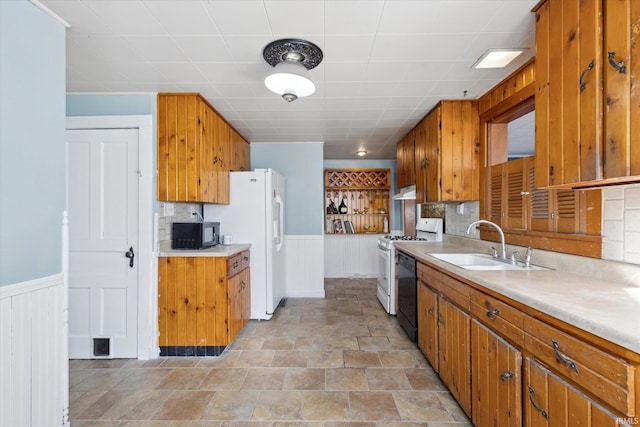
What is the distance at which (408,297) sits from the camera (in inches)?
117

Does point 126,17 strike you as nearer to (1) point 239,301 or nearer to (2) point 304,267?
(1) point 239,301

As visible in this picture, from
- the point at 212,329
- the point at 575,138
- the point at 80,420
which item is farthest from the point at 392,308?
the point at 80,420

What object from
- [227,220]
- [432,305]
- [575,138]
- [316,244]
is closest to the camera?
[575,138]

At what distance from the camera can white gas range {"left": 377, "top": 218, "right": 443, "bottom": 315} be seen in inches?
146

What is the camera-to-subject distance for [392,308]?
3.71 m

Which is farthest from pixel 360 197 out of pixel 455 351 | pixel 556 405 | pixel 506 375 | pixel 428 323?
pixel 556 405

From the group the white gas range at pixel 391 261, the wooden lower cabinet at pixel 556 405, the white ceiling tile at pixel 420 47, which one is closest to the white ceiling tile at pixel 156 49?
the white ceiling tile at pixel 420 47

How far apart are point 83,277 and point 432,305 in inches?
122

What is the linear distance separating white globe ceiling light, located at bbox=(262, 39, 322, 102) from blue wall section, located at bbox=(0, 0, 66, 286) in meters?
1.22

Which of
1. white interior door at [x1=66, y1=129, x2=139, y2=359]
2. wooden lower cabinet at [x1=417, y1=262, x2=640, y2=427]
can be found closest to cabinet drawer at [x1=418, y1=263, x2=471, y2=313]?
wooden lower cabinet at [x1=417, y1=262, x2=640, y2=427]

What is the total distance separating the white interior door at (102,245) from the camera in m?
2.64

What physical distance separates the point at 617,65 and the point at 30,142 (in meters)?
2.77

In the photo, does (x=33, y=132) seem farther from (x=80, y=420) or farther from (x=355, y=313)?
(x=355, y=313)

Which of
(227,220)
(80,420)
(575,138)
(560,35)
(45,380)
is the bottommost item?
(80,420)
